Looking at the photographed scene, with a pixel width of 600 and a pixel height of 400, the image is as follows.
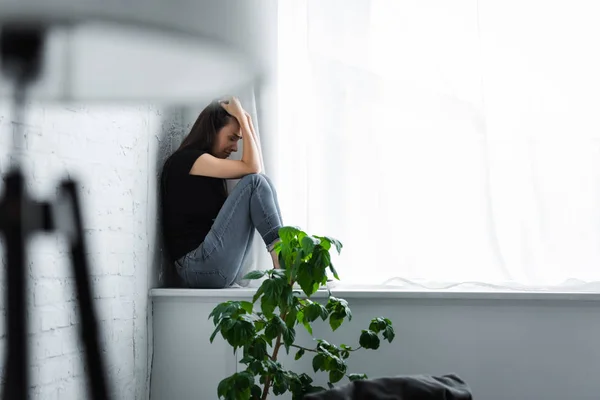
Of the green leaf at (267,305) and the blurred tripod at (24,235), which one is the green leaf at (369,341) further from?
the blurred tripod at (24,235)

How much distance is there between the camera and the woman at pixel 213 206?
7.59ft

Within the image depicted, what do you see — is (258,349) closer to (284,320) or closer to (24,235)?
(284,320)

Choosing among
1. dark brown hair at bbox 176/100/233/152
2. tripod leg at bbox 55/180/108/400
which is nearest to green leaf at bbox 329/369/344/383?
dark brown hair at bbox 176/100/233/152

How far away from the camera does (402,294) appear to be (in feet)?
7.11

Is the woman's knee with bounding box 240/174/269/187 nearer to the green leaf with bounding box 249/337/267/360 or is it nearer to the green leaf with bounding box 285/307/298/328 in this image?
the green leaf with bounding box 285/307/298/328

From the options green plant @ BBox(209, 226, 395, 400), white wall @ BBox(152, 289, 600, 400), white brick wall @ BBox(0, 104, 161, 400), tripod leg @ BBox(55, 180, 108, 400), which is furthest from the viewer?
white wall @ BBox(152, 289, 600, 400)

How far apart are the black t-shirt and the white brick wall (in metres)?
0.07

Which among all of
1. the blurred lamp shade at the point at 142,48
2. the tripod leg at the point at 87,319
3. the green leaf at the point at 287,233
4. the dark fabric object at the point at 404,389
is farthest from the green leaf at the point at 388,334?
the blurred lamp shade at the point at 142,48

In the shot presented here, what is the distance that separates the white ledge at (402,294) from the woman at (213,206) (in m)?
0.11

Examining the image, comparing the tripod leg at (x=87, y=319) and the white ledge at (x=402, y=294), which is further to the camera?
the white ledge at (x=402, y=294)

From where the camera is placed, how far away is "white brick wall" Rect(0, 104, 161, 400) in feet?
5.13

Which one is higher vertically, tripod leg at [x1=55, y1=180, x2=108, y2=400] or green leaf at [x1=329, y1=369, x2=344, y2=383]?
tripod leg at [x1=55, y1=180, x2=108, y2=400]

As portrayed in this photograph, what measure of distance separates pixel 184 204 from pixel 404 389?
4.87 ft

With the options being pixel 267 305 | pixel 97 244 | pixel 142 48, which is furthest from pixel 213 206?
pixel 142 48
